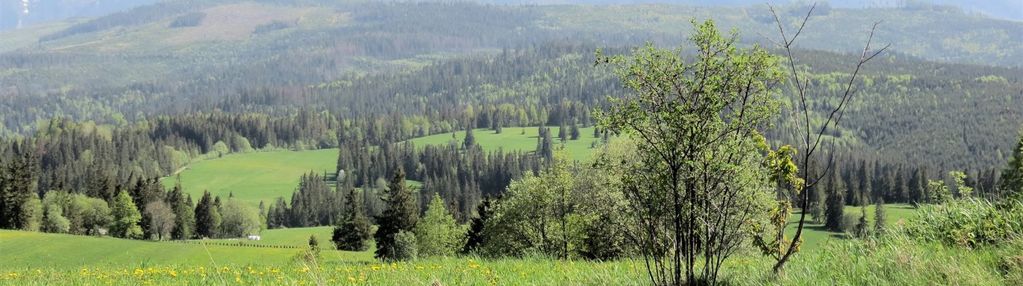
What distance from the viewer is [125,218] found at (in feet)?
347

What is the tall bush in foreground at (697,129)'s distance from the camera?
876cm

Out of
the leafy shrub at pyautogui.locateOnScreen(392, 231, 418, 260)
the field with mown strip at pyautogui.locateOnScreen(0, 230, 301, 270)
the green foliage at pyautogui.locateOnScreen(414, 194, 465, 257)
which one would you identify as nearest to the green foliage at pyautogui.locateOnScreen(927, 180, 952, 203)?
the leafy shrub at pyautogui.locateOnScreen(392, 231, 418, 260)

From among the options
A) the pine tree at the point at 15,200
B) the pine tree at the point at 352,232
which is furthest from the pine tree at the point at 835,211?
the pine tree at the point at 15,200

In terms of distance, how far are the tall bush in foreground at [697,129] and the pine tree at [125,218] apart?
11125 centimetres

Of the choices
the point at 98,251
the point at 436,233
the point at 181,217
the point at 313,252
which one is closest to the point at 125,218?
the point at 181,217

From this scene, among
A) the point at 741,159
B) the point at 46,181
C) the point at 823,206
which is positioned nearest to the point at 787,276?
the point at 741,159

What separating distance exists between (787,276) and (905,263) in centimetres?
130

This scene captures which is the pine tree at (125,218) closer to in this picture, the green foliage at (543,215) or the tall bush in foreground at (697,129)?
the green foliage at (543,215)

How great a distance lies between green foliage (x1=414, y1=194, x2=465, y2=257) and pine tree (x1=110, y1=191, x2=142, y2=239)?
2143 inches

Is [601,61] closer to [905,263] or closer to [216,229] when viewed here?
[905,263]

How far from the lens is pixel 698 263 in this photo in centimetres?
1236

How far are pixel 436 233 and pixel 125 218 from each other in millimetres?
58105

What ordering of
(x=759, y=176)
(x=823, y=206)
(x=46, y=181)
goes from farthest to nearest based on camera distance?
(x=46, y=181), (x=823, y=206), (x=759, y=176)

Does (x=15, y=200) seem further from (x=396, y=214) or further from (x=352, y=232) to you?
(x=396, y=214)
